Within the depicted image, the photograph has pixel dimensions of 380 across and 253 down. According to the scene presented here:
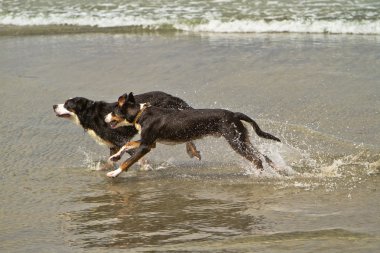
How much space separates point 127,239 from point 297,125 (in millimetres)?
4446

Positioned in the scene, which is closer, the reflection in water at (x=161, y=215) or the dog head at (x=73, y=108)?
the reflection in water at (x=161, y=215)

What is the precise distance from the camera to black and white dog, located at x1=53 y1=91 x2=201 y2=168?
9.88 m

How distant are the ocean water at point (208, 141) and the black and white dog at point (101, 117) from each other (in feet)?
0.89

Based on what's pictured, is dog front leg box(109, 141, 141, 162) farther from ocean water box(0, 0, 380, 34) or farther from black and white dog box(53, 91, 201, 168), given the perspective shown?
ocean water box(0, 0, 380, 34)

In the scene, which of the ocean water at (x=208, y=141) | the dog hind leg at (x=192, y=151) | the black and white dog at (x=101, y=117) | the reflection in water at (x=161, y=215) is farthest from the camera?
the black and white dog at (x=101, y=117)

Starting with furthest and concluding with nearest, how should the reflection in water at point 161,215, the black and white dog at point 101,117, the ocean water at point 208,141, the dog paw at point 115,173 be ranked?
the black and white dog at point 101,117 < the dog paw at point 115,173 < the ocean water at point 208,141 < the reflection in water at point 161,215

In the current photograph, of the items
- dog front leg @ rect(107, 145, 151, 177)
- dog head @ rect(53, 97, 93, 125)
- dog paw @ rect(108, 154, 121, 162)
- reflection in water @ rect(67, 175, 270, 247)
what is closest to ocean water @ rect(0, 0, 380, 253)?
reflection in water @ rect(67, 175, 270, 247)

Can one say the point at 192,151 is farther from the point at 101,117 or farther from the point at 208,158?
the point at 101,117

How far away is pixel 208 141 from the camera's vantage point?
10508 millimetres

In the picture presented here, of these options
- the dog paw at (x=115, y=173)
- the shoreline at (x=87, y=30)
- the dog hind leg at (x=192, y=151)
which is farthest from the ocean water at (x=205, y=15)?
the dog paw at (x=115, y=173)

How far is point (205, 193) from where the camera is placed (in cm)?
823

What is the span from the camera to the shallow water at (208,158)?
22.4 ft

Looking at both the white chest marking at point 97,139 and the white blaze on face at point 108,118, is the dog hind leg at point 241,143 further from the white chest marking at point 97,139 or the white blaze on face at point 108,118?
the white chest marking at point 97,139

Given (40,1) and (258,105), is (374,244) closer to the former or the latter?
(258,105)
